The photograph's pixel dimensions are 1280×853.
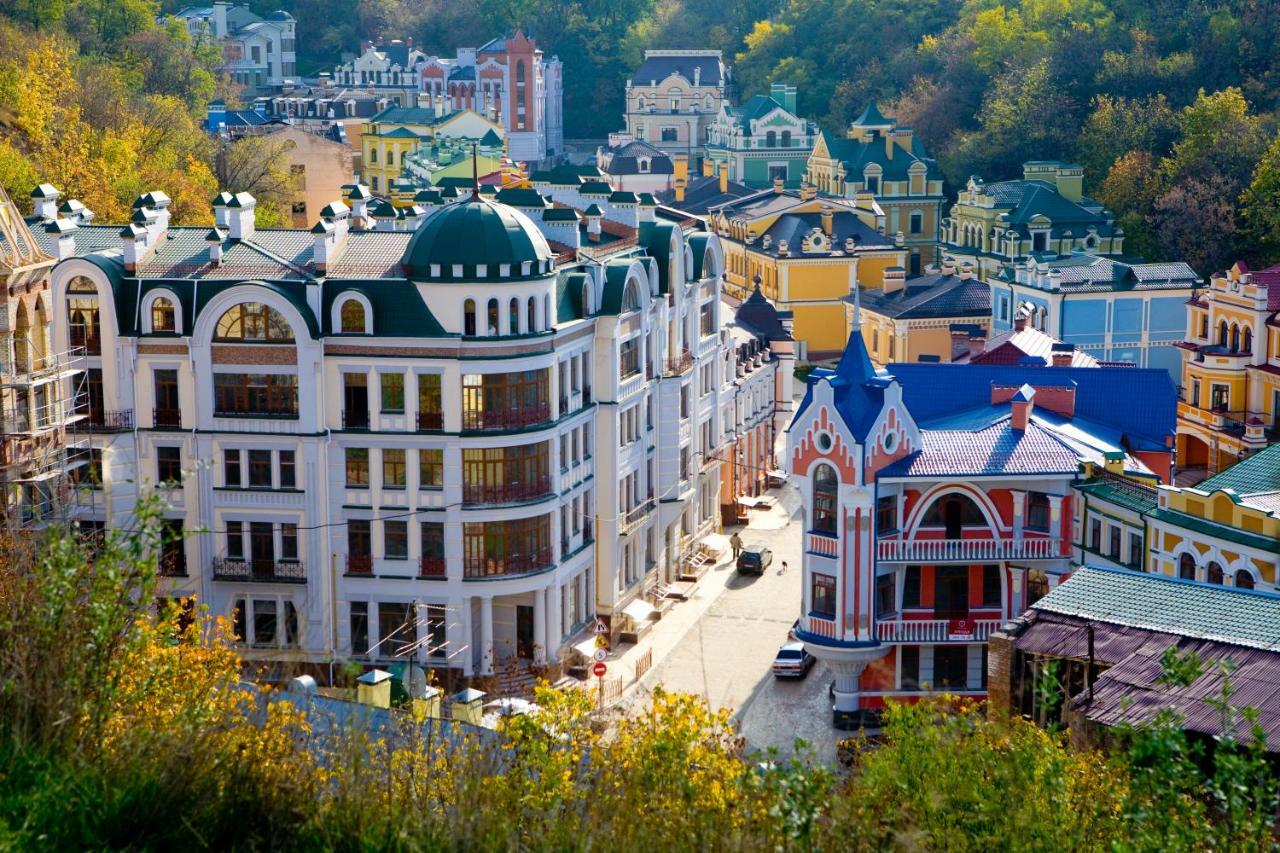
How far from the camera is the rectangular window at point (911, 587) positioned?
40.1 metres

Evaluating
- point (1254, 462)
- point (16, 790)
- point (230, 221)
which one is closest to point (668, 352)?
point (230, 221)

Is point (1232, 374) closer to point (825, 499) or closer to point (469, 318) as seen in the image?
point (825, 499)

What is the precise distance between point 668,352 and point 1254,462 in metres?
16.0

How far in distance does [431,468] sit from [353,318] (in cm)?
344

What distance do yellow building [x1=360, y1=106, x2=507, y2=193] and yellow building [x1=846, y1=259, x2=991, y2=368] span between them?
26.6 m

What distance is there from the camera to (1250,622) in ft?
99.8

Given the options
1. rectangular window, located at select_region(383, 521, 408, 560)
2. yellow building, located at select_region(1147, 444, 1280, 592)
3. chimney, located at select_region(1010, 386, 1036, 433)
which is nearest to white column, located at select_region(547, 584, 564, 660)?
rectangular window, located at select_region(383, 521, 408, 560)

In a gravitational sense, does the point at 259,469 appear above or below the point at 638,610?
above

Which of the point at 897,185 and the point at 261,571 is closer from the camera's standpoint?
the point at 261,571

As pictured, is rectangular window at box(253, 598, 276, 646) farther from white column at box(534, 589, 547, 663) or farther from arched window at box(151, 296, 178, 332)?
arched window at box(151, 296, 178, 332)

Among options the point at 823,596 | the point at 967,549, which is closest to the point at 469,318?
the point at 823,596

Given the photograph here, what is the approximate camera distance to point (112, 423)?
135ft

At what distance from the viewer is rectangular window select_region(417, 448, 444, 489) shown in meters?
41.1

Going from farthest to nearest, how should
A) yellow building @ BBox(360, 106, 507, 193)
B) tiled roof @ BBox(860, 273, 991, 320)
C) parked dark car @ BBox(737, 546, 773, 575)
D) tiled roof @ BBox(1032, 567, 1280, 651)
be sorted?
yellow building @ BBox(360, 106, 507, 193) < tiled roof @ BBox(860, 273, 991, 320) < parked dark car @ BBox(737, 546, 773, 575) < tiled roof @ BBox(1032, 567, 1280, 651)
